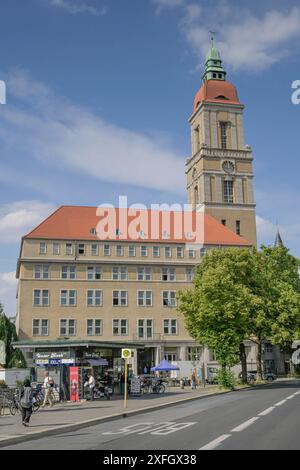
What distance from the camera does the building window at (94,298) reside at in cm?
6856

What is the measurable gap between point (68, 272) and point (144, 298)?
994 cm

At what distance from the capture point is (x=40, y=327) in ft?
216

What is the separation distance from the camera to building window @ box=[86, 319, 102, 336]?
67.4 meters

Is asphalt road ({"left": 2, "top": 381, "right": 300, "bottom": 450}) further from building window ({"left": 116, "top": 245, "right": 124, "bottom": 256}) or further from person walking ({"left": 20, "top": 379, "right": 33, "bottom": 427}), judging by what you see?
building window ({"left": 116, "top": 245, "right": 124, "bottom": 256})

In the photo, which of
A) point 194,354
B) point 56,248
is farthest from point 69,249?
point 194,354

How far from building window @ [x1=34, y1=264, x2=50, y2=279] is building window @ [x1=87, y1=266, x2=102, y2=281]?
16.5ft

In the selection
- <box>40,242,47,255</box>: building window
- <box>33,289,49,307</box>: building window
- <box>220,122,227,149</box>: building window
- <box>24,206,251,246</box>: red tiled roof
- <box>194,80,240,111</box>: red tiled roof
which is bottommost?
<box>33,289,49,307</box>: building window

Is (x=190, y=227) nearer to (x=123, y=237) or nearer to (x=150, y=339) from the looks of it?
(x=123, y=237)

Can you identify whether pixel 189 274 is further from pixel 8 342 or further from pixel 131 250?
pixel 8 342

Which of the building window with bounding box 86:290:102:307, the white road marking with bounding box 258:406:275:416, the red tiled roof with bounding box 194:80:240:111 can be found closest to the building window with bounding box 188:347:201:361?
the building window with bounding box 86:290:102:307

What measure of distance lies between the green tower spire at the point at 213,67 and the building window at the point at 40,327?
58243 millimetres

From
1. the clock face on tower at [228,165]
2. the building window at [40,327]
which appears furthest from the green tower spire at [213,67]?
the building window at [40,327]
